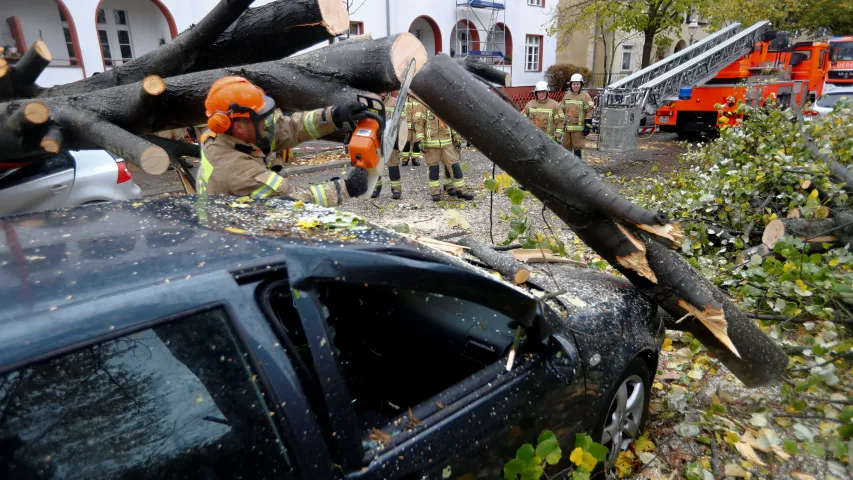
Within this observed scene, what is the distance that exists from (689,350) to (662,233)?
153 centimetres

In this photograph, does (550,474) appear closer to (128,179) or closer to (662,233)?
(662,233)

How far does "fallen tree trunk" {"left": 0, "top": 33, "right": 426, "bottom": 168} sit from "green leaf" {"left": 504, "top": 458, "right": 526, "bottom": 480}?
2.33m

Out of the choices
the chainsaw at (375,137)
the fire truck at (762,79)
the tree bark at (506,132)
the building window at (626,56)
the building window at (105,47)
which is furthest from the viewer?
the building window at (626,56)

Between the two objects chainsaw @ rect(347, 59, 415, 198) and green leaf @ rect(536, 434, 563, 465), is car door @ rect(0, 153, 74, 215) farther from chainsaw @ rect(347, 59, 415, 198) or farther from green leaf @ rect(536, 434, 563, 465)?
green leaf @ rect(536, 434, 563, 465)

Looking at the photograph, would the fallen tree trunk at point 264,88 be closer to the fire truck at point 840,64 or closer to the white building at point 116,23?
the white building at point 116,23

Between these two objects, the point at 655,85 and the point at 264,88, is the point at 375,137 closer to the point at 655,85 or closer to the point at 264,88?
the point at 264,88

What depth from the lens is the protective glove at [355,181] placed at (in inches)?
127

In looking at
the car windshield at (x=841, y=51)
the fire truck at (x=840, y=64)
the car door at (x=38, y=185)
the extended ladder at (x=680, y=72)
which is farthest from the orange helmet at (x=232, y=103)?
the car windshield at (x=841, y=51)

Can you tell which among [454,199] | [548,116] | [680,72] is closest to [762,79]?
[680,72]

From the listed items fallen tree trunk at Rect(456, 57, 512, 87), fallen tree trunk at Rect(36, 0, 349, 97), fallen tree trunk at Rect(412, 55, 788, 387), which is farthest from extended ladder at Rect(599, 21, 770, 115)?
fallen tree trunk at Rect(412, 55, 788, 387)

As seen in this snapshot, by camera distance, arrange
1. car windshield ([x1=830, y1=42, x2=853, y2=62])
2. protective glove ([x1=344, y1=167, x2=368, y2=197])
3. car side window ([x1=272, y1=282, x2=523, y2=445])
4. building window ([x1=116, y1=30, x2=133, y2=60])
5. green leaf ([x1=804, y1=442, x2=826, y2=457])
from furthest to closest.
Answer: building window ([x1=116, y1=30, x2=133, y2=60]) < car windshield ([x1=830, y1=42, x2=853, y2=62]) < protective glove ([x1=344, y1=167, x2=368, y2=197]) < green leaf ([x1=804, y1=442, x2=826, y2=457]) < car side window ([x1=272, y1=282, x2=523, y2=445])

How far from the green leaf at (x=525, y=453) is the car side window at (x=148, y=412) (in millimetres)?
809

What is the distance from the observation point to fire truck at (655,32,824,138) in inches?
550

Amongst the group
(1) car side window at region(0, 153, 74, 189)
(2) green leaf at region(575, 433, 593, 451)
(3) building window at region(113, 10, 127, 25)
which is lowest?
(2) green leaf at region(575, 433, 593, 451)
